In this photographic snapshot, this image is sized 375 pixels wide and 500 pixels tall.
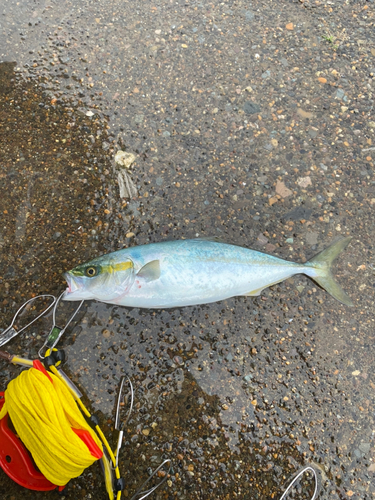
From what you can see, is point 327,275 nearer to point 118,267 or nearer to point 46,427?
point 118,267

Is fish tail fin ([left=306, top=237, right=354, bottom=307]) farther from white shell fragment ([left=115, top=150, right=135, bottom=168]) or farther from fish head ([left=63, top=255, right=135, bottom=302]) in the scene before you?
white shell fragment ([left=115, top=150, right=135, bottom=168])

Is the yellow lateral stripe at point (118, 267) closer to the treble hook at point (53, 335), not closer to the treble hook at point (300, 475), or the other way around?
the treble hook at point (53, 335)

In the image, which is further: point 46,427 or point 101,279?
point 101,279

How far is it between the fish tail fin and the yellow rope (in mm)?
2147

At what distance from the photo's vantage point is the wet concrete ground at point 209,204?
2.45m

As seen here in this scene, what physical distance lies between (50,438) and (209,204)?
83.0 inches

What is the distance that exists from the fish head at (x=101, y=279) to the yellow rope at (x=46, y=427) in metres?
0.63

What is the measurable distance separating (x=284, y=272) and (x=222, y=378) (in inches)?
39.9

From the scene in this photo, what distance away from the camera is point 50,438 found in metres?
1.94

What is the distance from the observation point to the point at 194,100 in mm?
2967

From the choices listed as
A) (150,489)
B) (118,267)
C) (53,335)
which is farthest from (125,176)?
(150,489)

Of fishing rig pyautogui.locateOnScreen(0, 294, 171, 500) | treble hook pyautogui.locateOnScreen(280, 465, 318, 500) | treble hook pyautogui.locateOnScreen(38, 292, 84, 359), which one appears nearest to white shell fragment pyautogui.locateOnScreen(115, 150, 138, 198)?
treble hook pyautogui.locateOnScreen(38, 292, 84, 359)

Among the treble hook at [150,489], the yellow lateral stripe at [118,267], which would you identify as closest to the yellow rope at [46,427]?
the treble hook at [150,489]

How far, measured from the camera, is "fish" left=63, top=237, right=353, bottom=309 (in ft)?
7.55
